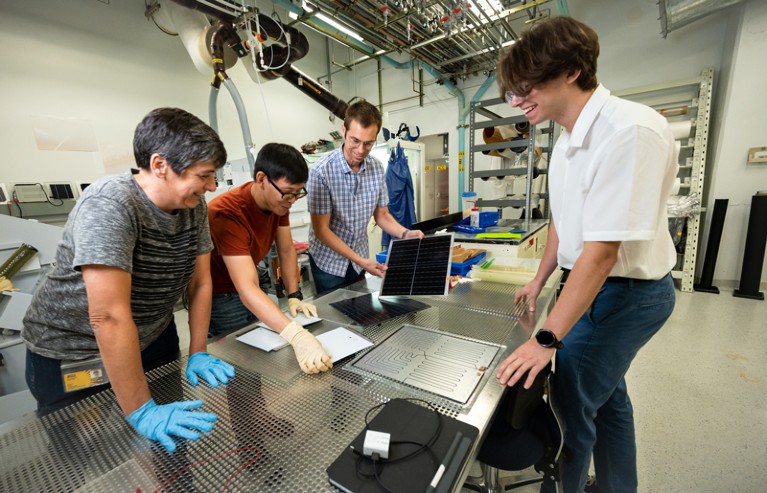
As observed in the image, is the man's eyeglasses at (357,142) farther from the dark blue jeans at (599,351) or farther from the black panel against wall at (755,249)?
the black panel against wall at (755,249)

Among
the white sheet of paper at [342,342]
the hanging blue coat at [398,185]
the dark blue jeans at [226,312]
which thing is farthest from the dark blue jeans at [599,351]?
the hanging blue coat at [398,185]

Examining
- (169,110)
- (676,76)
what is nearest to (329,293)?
(169,110)

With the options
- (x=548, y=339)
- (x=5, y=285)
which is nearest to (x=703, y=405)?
(x=548, y=339)

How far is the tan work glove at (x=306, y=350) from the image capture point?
852 mm

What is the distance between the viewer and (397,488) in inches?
19.5

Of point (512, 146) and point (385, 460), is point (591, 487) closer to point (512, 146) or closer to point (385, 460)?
point (385, 460)

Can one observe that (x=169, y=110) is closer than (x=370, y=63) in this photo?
Yes

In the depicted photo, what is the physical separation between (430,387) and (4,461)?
2.76ft

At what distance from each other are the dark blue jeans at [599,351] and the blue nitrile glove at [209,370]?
960 mm

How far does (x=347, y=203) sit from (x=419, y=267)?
1.84 feet

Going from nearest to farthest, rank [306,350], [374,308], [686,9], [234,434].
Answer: [234,434]
[306,350]
[374,308]
[686,9]

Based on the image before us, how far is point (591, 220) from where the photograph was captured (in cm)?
74

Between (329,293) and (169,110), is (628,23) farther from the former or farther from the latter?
(169,110)

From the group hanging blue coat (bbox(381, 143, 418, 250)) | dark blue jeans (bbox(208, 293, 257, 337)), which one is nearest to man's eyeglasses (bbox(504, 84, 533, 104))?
dark blue jeans (bbox(208, 293, 257, 337))
